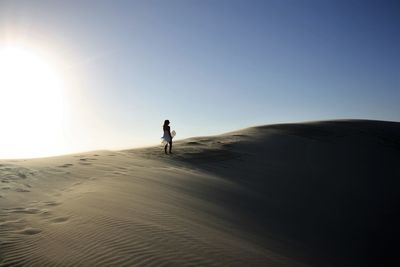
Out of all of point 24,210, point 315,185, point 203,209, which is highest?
point 24,210

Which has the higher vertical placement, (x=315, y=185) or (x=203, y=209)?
(x=203, y=209)

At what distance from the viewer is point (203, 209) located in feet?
28.9

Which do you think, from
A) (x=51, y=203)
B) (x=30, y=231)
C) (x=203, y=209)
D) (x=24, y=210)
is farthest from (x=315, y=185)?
(x=30, y=231)

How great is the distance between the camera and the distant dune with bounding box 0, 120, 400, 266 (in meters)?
5.57

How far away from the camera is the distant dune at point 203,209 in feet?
18.3

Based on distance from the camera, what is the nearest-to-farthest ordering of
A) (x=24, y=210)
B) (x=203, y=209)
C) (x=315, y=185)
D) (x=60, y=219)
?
1. (x=60, y=219)
2. (x=24, y=210)
3. (x=203, y=209)
4. (x=315, y=185)

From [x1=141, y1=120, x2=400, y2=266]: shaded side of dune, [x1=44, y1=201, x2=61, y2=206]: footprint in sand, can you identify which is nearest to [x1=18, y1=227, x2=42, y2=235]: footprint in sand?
[x1=44, y1=201, x2=61, y2=206]: footprint in sand

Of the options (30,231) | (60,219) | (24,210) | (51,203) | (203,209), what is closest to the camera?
(30,231)

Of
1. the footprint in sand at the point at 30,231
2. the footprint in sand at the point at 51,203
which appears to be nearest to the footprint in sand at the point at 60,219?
the footprint in sand at the point at 30,231

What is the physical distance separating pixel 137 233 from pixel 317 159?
1669cm

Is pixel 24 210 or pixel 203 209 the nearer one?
pixel 24 210

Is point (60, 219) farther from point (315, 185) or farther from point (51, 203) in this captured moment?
point (315, 185)

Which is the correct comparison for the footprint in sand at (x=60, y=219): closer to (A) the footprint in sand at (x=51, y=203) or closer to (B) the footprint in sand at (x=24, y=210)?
(B) the footprint in sand at (x=24, y=210)

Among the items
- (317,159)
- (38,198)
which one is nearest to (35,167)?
(38,198)
